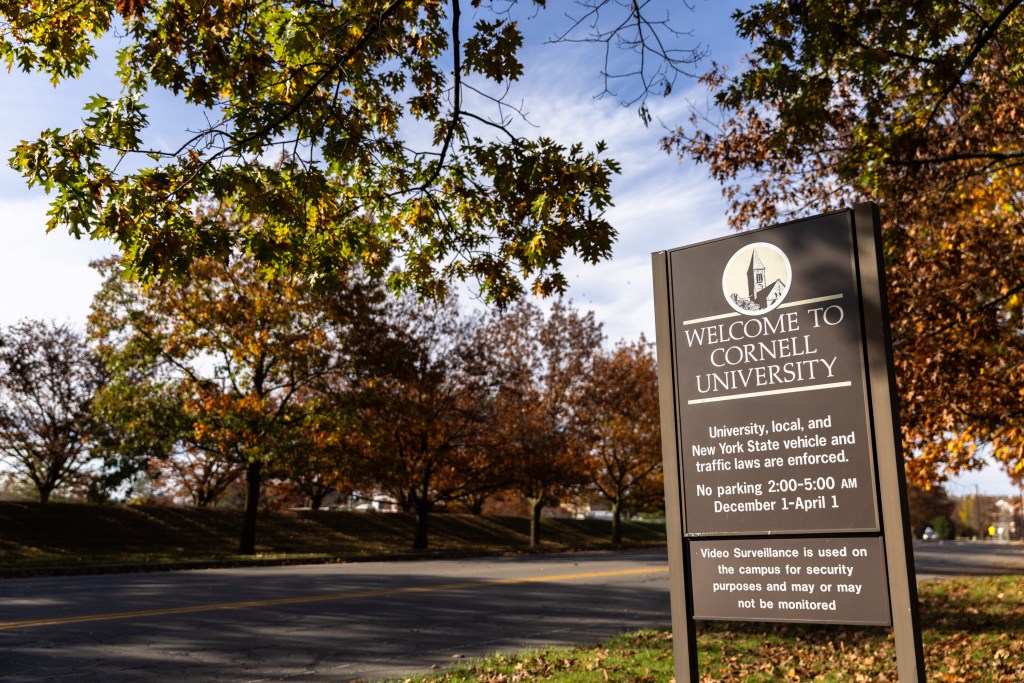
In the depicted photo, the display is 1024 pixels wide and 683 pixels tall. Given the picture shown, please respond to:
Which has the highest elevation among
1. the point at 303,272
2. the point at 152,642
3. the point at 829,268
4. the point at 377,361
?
the point at 377,361

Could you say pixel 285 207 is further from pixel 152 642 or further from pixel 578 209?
pixel 152 642

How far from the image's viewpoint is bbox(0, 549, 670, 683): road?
8305 millimetres

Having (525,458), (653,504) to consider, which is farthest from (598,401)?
(653,504)

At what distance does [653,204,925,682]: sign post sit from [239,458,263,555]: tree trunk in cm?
2253

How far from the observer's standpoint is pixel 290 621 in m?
11.0

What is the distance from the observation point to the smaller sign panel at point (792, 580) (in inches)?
184

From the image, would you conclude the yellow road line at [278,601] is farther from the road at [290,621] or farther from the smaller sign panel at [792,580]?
the smaller sign panel at [792,580]

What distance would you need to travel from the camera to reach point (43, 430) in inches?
1463

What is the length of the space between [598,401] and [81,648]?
28948 mm

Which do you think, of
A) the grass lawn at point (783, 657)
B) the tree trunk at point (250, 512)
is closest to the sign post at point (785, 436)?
the grass lawn at point (783, 657)

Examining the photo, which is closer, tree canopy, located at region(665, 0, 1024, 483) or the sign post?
the sign post

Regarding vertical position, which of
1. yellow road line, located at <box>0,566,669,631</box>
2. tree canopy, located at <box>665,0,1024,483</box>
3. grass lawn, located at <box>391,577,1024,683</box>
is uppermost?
tree canopy, located at <box>665,0,1024,483</box>

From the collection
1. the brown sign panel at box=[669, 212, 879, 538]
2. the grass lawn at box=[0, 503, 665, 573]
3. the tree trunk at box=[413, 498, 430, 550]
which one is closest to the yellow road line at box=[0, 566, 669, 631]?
the brown sign panel at box=[669, 212, 879, 538]

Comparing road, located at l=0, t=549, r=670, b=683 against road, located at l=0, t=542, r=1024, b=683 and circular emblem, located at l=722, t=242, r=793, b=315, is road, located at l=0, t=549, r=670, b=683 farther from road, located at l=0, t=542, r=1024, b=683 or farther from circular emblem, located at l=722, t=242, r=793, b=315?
circular emblem, located at l=722, t=242, r=793, b=315
